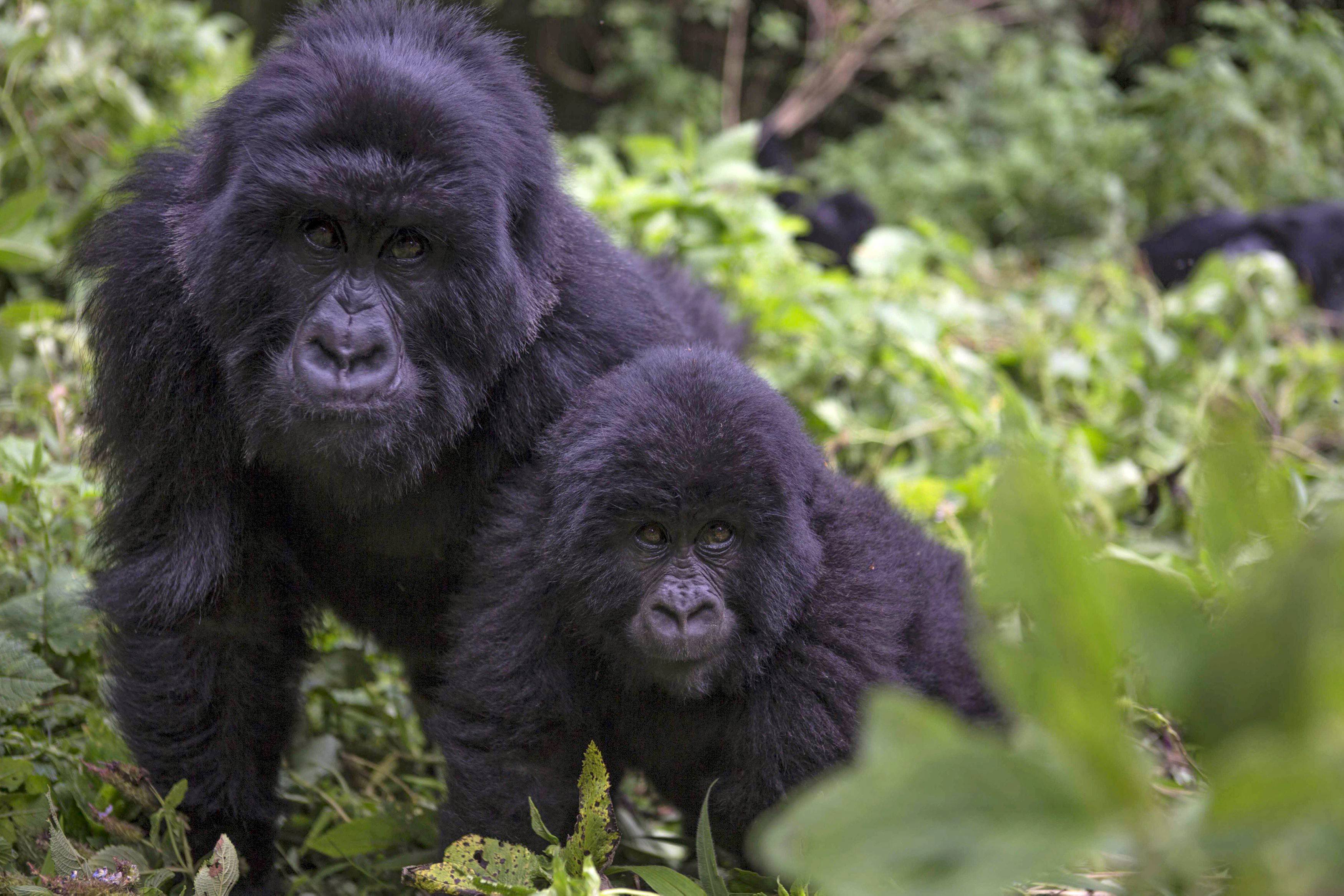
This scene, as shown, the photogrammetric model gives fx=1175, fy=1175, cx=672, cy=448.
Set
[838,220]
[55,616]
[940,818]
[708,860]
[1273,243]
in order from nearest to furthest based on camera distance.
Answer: [940,818] < [708,860] < [55,616] < [1273,243] < [838,220]

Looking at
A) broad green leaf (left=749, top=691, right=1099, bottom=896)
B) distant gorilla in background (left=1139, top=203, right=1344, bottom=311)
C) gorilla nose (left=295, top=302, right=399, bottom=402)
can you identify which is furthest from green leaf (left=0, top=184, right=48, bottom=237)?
distant gorilla in background (left=1139, top=203, right=1344, bottom=311)

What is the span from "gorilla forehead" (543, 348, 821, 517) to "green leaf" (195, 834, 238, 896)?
0.97 meters

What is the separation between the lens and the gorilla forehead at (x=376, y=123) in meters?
2.39

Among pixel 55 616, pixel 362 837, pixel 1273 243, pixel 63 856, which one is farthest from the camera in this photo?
pixel 1273 243

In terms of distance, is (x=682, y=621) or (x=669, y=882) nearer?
(x=669, y=882)

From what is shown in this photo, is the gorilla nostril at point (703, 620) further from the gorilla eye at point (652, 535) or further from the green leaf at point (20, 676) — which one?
the green leaf at point (20, 676)

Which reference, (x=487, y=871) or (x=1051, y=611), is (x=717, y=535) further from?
(x=1051, y=611)

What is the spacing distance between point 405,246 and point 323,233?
0.17 meters

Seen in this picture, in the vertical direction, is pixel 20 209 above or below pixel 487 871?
below

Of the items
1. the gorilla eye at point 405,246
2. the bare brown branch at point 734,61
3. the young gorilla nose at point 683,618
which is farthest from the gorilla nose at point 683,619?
the bare brown branch at point 734,61

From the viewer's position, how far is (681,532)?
2.50 meters

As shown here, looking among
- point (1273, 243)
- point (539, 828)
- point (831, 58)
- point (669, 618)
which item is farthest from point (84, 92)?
point (1273, 243)

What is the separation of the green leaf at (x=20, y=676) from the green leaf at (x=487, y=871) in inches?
40.4

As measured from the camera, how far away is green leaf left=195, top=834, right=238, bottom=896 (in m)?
2.34
